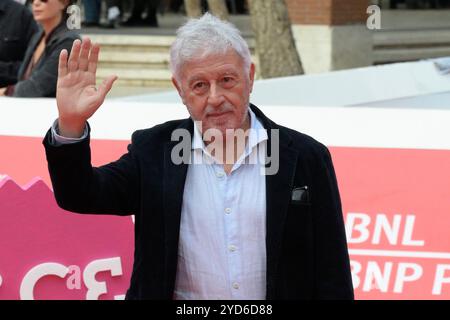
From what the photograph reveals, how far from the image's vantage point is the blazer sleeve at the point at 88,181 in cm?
275

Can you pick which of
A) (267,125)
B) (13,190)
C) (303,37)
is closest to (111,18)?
(303,37)

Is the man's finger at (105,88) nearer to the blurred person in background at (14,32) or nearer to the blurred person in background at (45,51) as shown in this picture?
the blurred person in background at (45,51)

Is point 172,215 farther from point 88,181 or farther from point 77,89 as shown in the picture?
point 77,89

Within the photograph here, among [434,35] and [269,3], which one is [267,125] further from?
[434,35]

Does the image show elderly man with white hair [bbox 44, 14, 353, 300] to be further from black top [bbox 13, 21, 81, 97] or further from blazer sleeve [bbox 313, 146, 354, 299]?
black top [bbox 13, 21, 81, 97]

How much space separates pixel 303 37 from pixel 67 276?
1157 cm

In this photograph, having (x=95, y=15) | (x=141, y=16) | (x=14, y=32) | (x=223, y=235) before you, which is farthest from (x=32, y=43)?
(x=141, y=16)

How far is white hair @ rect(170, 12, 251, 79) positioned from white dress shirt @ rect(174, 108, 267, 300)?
1.02 ft

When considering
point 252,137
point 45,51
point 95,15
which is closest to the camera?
point 252,137

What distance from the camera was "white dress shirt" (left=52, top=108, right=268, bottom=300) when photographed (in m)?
2.89

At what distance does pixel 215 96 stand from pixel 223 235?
15.0 inches

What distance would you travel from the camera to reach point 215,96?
9.49 feet

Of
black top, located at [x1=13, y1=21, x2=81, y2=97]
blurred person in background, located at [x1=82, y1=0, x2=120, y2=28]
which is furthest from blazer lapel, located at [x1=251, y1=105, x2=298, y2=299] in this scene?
blurred person in background, located at [x1=82, y1=0, x2=120, y2=28]
